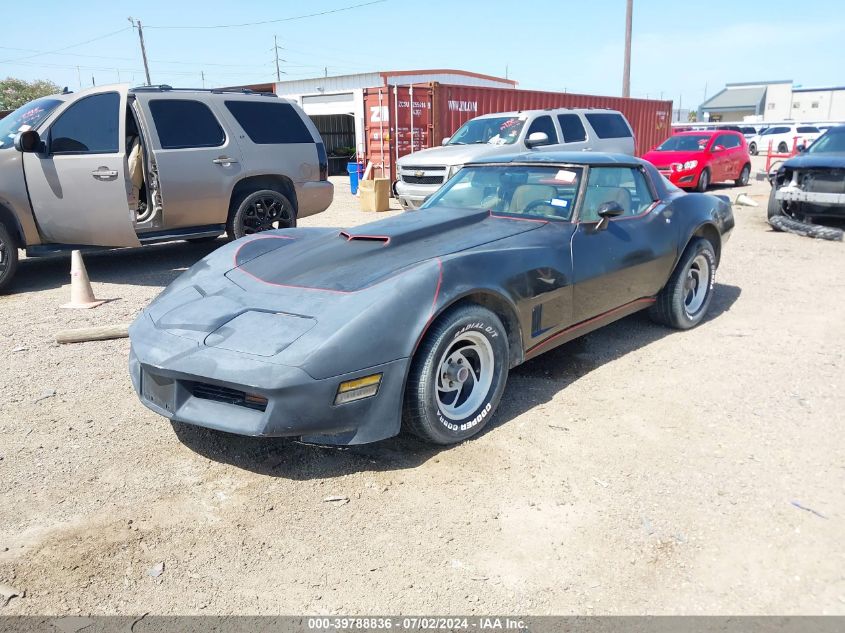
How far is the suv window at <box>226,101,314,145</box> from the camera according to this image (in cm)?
773

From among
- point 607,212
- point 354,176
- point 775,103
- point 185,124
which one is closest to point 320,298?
point 607,212

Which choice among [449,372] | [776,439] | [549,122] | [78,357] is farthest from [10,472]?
[549,122]

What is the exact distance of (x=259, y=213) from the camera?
311 inches

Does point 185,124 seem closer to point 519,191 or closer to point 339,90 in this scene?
point 519,191

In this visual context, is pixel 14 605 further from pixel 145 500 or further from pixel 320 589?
pixel 320 589

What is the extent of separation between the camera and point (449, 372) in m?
3.31

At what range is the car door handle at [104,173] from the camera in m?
6.61

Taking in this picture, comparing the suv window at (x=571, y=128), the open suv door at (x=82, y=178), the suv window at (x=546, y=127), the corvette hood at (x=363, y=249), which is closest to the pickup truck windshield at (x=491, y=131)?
the suv window at (x=546, y=127)

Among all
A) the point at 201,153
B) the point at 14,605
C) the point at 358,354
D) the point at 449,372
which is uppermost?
the point at 201,153

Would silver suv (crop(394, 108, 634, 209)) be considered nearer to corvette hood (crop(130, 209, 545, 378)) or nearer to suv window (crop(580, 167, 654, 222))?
suv window (crop(580, 167, 654, 222))

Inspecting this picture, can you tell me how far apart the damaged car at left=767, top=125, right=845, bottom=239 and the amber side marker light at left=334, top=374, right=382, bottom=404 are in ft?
28.8

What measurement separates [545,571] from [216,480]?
1.60 metres

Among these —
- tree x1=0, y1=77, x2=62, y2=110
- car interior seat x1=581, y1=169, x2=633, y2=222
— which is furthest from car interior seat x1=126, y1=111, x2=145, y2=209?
tree x1=0, y1=77, x2=62, y2=110

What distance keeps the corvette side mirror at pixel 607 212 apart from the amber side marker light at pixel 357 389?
6.50 feet
